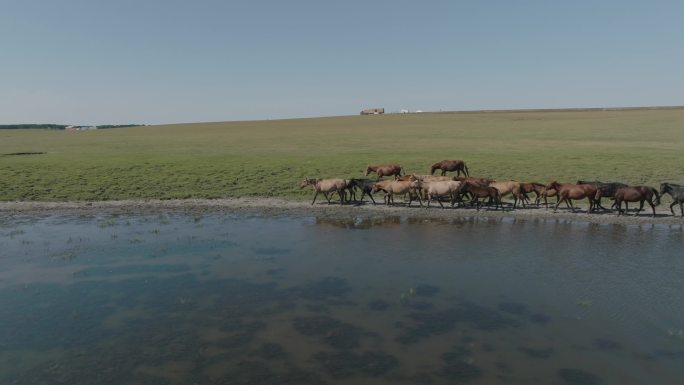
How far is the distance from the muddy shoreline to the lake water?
241cm

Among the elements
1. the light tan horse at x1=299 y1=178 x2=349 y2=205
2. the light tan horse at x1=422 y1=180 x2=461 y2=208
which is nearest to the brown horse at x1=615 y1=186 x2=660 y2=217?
the light tan horse at x1=422 y1=180 x2=461 y2=208

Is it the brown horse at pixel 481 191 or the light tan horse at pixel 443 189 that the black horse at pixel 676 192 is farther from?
the light tan horse at pixel 443 189

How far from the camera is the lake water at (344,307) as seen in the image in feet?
25.7

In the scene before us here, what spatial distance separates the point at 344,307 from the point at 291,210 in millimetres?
11775

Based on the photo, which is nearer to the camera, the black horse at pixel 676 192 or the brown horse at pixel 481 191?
the black horse at pixel 676 192

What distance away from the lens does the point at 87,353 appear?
8.42 m

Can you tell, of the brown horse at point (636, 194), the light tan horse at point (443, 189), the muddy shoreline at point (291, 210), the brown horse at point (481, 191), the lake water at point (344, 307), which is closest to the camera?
the lake water at point (344, 307)

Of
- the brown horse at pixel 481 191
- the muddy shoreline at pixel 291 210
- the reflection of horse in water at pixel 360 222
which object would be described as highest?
the brown horse at pixel 481 191

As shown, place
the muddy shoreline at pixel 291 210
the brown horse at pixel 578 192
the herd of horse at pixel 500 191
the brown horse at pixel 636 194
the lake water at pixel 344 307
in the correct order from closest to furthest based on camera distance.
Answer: the lake water at pixel 344 307 → the brown horse at pixel 636 194 → the herd of horse at pixel 500 191 → the muddy shoreline at pixel 291 210 → the brown horse at pixel 578 192

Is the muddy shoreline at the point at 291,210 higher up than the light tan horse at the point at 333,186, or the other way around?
the light tan horse at the point at 333,186

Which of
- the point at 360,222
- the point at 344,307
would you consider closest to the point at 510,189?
the point at 360,222

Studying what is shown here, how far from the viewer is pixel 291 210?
21.8 m

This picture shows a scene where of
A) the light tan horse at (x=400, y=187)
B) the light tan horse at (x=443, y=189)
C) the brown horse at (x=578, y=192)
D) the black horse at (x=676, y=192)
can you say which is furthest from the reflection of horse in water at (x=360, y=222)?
the black horse at (x=676, y=192)

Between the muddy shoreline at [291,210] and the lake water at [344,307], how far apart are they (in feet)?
7.91
